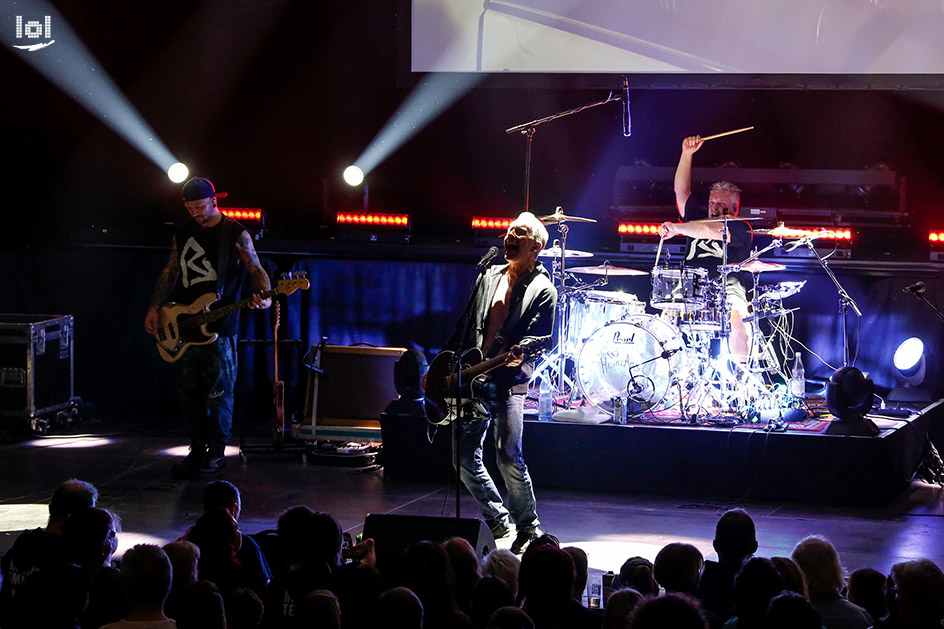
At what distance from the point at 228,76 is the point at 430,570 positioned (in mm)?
10316

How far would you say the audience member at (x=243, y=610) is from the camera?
3.26 m

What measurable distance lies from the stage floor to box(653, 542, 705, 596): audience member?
2.19 meters

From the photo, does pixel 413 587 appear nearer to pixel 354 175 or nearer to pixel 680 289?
pixel 680 289

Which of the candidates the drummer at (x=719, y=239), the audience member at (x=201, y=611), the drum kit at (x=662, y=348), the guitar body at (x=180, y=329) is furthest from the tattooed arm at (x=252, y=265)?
the audience member at (x=201, y=611)

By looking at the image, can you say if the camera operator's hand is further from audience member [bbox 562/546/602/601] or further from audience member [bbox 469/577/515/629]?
audience member [bbox 469/577/515/629]

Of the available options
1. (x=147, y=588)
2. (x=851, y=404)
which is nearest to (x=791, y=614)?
(x=147, y=588)

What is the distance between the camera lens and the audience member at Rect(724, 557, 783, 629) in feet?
10.3

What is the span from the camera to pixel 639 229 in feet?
34.6

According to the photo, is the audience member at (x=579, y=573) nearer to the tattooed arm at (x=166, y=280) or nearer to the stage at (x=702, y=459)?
the stage at (x=702, y=459)

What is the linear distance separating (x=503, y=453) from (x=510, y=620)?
3175 mm

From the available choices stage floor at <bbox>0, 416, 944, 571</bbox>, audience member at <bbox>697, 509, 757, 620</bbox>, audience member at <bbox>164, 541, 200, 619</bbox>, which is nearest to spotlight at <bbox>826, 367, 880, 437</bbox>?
stage floor at <bbox>0, 416, 944, 571</bbox>

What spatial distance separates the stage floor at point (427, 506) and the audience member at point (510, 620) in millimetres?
2952

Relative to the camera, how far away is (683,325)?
8336mm

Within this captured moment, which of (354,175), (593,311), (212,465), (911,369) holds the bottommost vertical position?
(212,465)
